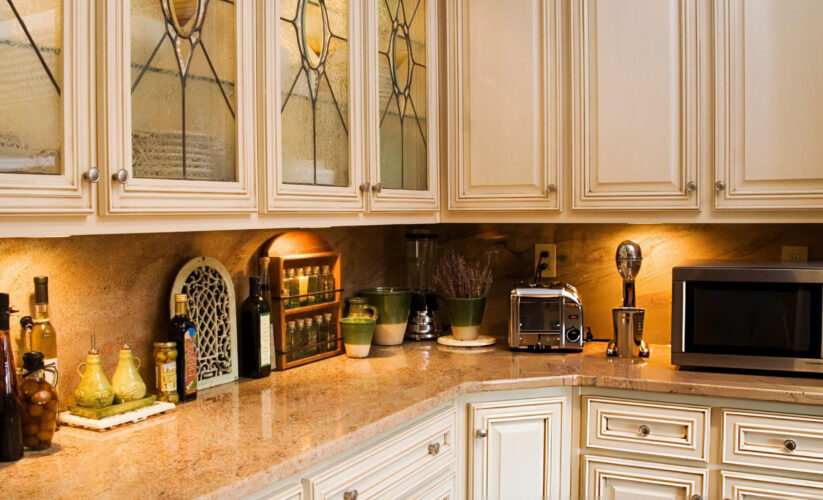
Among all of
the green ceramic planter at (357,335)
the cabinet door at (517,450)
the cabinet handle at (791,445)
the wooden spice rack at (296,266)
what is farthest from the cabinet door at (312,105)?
the cabinet handle at (791,445)

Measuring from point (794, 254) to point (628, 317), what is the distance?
0.60m

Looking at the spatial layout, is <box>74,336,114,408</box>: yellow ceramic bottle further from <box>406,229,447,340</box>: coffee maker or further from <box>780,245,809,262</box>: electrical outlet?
<box>780,245,809,262</box>: electrical outlet

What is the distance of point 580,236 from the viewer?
281 cm

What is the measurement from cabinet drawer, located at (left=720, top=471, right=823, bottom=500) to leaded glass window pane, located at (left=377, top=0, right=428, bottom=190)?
126 cm

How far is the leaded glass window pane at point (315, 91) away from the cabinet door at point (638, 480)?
1086 mm

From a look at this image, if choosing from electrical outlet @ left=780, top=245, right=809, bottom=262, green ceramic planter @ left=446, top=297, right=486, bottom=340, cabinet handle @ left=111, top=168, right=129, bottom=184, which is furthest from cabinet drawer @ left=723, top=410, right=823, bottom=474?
cabinet handle @ left=111, top=168, right=129, bottom=184

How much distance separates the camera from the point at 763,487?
6.66 ft

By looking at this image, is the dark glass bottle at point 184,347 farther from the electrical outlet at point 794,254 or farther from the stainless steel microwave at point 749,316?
the electrical outlet at point 794,254

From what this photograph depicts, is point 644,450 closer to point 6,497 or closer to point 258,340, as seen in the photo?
point 258,340

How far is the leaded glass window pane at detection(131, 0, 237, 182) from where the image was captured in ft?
4.87

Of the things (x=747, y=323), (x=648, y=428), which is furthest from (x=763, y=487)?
(x=747, y=323)

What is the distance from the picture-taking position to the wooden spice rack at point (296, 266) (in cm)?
223

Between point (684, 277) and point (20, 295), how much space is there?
1718 mm

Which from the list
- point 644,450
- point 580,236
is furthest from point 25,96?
point 580,236
